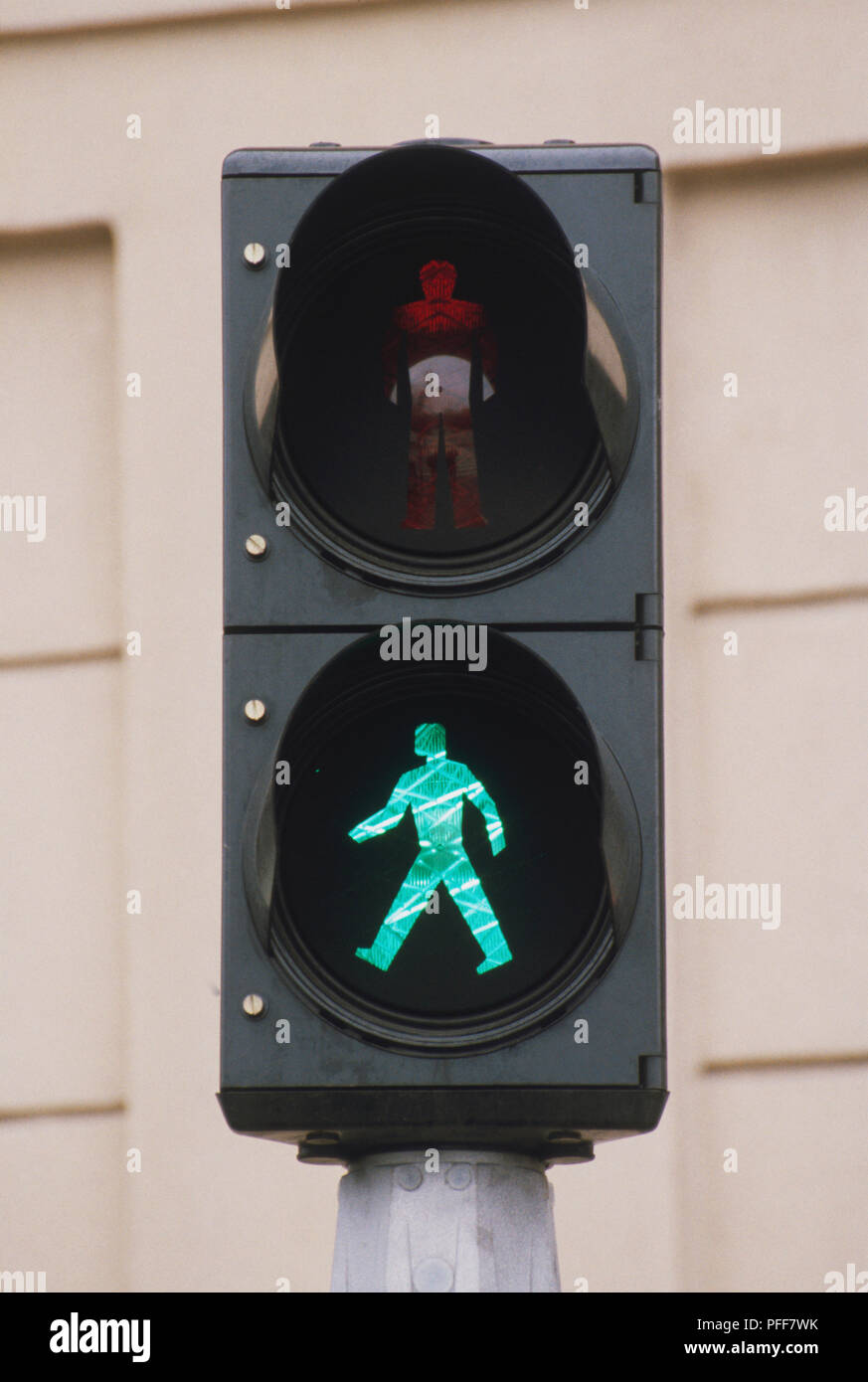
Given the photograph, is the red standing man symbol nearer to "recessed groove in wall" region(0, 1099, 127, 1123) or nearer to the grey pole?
the grey pole

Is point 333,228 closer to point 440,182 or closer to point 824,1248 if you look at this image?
point 440,182

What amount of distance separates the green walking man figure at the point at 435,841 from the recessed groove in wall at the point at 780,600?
287 cm

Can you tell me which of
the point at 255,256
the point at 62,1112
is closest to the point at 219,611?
the point at 62,1112

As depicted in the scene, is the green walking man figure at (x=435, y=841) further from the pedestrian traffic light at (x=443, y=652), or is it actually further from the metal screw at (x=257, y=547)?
the metal screw at (x=257, y=547)

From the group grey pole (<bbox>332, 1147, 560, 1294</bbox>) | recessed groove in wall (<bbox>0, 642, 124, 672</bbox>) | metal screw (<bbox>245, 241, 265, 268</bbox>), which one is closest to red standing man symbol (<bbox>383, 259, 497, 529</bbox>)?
metal screw (<bbox>245, 241, 265, 268</bbox>)

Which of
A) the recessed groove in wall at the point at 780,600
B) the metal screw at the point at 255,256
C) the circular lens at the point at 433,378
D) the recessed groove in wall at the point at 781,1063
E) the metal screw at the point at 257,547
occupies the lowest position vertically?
the recessed groove in wall at the point at 781,1063

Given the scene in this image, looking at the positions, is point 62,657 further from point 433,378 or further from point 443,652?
point 443,652

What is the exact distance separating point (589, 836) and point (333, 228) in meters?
0.72

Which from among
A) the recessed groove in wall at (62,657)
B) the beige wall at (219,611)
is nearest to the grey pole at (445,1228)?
the beige wall at (219,611)

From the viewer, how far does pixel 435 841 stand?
2305 millimetres

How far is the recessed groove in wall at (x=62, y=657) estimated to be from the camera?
17.8 ft

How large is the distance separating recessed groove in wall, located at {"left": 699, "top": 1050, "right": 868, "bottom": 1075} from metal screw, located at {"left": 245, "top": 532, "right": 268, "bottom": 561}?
286 cm

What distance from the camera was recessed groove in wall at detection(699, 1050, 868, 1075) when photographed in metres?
4.89

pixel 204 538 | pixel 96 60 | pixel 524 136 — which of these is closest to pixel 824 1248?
pixel 204 538
